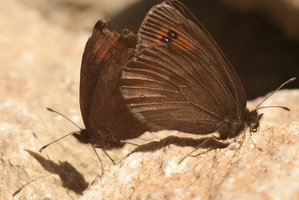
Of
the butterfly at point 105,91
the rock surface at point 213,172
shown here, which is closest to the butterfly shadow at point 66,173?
the butterfly at point 105,91

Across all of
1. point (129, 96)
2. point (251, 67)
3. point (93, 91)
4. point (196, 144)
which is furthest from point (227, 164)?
point (251, 67)

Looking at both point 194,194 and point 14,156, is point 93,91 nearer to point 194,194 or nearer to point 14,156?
point 14,156

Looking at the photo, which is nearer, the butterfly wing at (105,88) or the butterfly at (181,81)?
the butterfly at (181,81)

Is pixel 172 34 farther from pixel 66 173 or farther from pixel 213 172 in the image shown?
pixel 66 173

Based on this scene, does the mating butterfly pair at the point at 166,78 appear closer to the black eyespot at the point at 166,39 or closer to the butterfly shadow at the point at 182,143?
the black eyespot at the point at 166,39

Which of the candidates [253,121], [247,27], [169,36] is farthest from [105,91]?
[247,27]

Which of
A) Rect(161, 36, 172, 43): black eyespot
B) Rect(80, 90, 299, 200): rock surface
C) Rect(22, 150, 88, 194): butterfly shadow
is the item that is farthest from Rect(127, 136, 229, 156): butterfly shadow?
Rect(161, 36, 172, 43): black eyespot

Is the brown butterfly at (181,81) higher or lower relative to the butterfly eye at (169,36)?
lower
